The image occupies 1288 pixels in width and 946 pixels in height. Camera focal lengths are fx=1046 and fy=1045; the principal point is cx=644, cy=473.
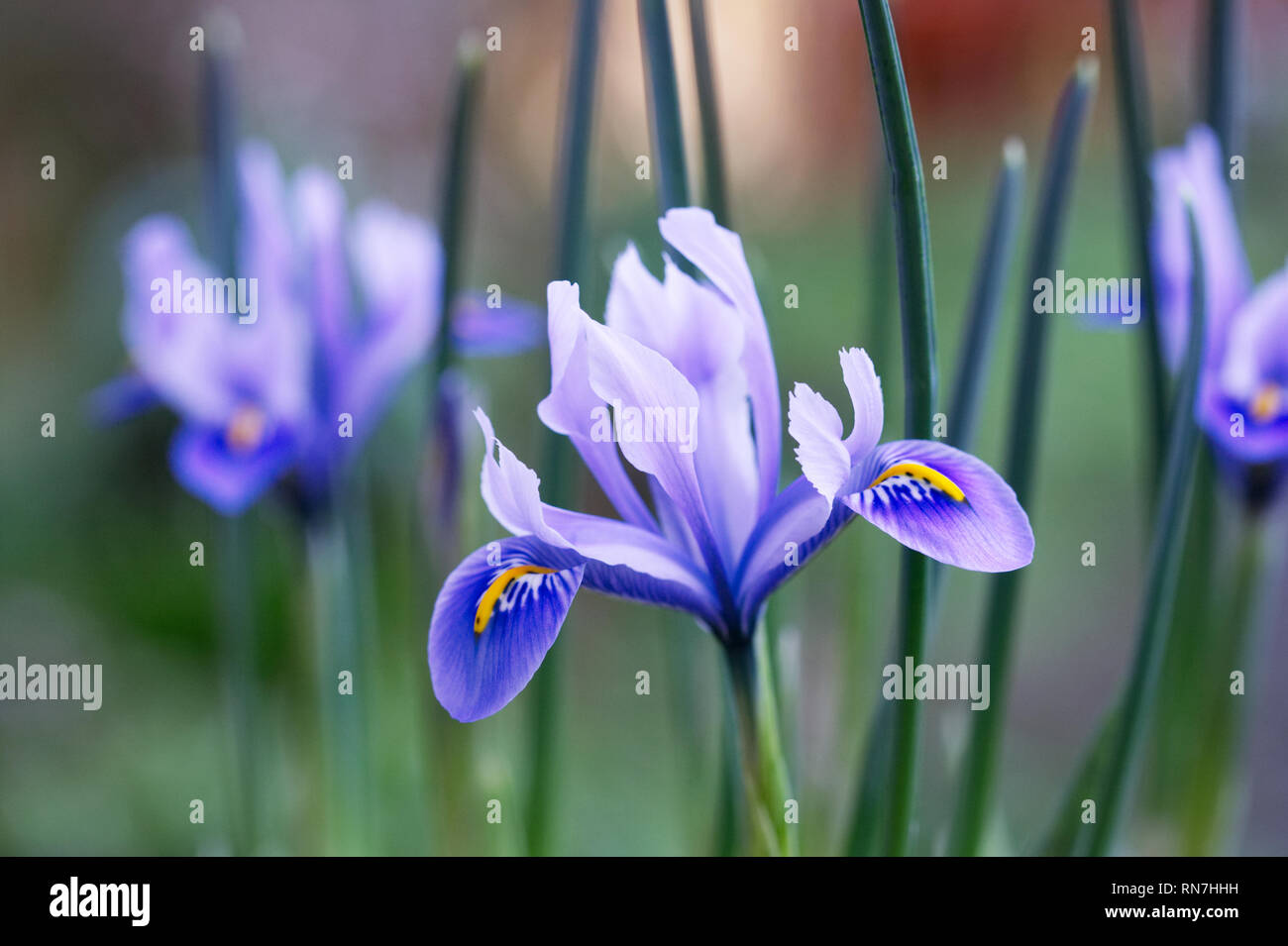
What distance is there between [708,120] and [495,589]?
0.29 m

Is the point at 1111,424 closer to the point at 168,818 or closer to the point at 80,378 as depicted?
the point at 168,818

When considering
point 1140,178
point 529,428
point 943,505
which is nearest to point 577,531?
point 943,505

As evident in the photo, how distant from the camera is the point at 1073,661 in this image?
142 centimetres

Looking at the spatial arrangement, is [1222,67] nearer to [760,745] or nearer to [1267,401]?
[1267,401]

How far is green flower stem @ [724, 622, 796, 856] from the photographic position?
0.45 metres

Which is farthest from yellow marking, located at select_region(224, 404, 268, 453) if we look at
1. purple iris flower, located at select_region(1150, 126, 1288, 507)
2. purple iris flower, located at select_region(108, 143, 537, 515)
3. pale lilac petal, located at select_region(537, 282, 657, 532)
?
purple iris flower, located at select_region(1150, 126, 1288, 507)

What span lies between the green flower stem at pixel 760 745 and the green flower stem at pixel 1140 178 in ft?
0.85

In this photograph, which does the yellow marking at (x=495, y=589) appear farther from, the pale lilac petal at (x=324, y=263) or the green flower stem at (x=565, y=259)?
the pale lilac petal at (x=324, y=263)

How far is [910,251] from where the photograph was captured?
0.38 metres

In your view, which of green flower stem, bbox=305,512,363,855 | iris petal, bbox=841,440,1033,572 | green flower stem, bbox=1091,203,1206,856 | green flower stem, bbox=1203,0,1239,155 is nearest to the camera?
iris petal, bbox=841,440,1033,572

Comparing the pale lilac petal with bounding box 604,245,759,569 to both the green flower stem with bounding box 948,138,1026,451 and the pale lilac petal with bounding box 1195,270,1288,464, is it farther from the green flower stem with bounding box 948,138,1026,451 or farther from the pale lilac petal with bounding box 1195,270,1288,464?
the pale lilac petal with bounding box 1195,270,1288,464

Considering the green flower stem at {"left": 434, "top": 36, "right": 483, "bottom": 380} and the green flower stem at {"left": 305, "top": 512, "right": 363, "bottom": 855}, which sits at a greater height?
the green flower stem at {"left": 434, "top": 36, "right": 483, "bottom": 380}

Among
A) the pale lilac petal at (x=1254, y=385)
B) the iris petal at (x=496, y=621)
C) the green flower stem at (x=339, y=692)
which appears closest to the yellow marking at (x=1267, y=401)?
the pale lilac petal at (x=1254, y=385)
